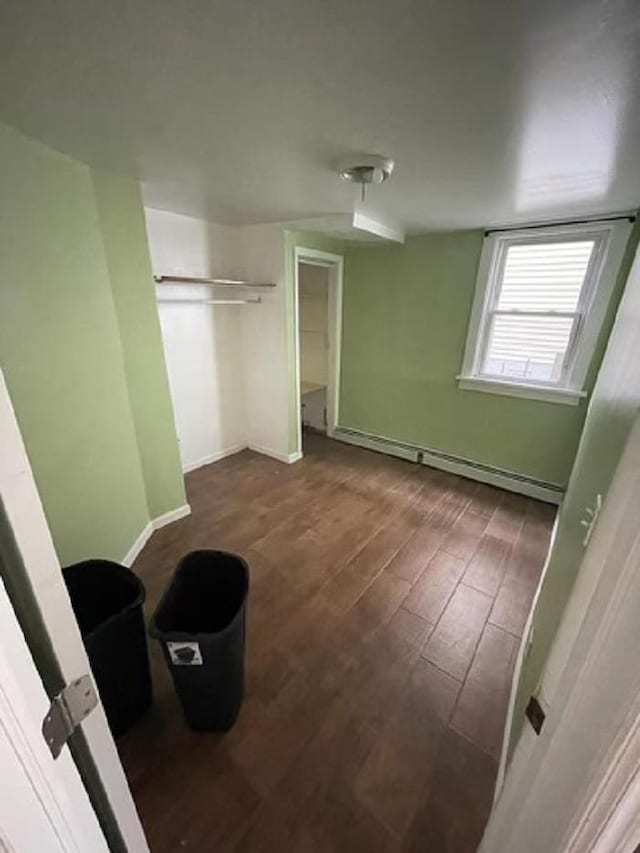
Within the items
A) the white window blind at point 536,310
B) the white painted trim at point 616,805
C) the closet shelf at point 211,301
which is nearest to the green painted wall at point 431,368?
the white window blind at point 536,310

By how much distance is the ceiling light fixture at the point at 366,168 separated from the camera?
4.88ft

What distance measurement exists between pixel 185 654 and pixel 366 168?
6.82ft

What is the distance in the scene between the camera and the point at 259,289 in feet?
10.3

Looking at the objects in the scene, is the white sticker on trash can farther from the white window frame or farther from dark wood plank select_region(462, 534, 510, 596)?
the white window frame

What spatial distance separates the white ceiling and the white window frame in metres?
0.65

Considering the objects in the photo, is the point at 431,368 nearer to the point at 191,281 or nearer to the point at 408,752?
the point at 191,281

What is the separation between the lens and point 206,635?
3.75 ft

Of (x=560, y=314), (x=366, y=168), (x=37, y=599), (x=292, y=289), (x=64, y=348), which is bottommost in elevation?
(x=37, y=599)

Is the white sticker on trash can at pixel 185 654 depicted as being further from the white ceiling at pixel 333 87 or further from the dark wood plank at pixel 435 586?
the white ceiling at pixel 333 87

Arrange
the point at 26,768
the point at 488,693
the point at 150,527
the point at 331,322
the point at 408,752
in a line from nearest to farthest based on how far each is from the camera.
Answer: the point at 26,768, the point at 408,752, the point at 488,693, the point at 150,527, the point at 331,322

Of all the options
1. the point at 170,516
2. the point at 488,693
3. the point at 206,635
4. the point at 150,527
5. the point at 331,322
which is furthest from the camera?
the point at 331,322

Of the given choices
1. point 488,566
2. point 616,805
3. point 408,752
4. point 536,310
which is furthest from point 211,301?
point 616,805

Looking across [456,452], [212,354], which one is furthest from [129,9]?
[456,452]

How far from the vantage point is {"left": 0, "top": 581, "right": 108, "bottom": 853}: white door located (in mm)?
427
